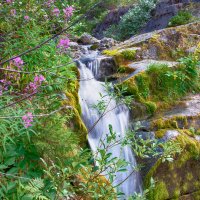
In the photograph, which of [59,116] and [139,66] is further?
[139,66]

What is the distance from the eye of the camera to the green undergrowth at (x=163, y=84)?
5023 mm

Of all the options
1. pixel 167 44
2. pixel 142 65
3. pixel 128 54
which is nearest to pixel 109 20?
pixel 167 44

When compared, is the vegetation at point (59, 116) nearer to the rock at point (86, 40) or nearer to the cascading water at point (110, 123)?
the cascading water at point (110, 123)

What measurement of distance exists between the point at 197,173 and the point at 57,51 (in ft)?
8.39

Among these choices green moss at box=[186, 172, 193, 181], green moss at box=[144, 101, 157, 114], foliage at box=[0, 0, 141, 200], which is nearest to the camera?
foliage at box=[0, 0, 141, 200]

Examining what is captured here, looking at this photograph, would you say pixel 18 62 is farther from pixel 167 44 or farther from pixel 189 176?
pixel 167 44

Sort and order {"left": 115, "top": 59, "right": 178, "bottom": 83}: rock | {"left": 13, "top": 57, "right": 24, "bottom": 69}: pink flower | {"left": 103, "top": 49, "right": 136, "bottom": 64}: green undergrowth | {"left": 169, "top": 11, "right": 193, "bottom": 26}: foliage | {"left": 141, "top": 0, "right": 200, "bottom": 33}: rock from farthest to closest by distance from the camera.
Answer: {"left": 141, "top": 0, "right": 200, "bottom": 33}: rock → {"left": 169, "top": 11, "right": 193, "bottom": 26}: foliage → {"left": 103, "top": 49, "right": 136, "bottom": 64}: green undergrowth → {"left": 115, "top": 59, "right": 178, "bottom": 83}: rock → {"left": 13, "top": 57, "right": 24, "bottom": 69}: pink flower

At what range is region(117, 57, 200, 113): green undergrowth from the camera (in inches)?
198

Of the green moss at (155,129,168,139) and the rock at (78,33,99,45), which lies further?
the rock at (78,33,99,45)

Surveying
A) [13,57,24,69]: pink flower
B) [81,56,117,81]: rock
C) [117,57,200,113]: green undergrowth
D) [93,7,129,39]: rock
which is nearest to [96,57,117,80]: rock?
[81,56,117,81]: rock

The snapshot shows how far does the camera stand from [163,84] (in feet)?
17.7

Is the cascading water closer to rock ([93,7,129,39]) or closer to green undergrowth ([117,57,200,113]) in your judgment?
green undergrowth ([117,57,200,113])

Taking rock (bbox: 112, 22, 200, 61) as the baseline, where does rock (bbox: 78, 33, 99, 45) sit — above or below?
above

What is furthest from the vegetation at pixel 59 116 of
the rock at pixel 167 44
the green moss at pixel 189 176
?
the rock at pixel 167 44
